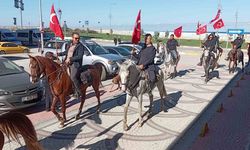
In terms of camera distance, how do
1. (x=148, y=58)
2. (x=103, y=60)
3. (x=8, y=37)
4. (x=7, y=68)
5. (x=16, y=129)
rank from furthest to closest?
(x=8, y=37)
(x=103, y=60)
(x=7, y=68)
(x=148, y=58)
(x=16, y=129)

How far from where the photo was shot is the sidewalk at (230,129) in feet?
22.1

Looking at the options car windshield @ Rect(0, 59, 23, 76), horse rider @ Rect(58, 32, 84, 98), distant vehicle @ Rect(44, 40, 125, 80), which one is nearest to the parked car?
car windshield @ Rect(0, 59, 23, 76)

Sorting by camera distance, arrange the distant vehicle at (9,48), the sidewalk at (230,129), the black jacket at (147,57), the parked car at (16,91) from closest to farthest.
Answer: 1. the sidewalk at (230,129)
2. the black jacket at (147,57)
3. the parked car at (16,91)
4. the distant vehicle at (9,48)

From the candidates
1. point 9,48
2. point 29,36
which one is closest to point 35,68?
point 9,48

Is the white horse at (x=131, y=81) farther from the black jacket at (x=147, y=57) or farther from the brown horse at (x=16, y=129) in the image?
the brown horse at (x=16, y=129)

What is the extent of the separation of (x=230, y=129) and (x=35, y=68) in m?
5.61

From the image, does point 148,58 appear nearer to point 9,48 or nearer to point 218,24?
point 218,24

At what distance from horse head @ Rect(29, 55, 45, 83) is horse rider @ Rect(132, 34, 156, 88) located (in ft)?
8.86

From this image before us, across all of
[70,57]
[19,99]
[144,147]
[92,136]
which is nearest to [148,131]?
[144,147]

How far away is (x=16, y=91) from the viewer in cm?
859

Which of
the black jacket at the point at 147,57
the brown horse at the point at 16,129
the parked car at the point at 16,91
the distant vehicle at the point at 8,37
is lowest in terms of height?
the parked car at the point at 16,91

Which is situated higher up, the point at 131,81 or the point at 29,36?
the point at 29,36

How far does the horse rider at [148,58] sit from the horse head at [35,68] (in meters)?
2.70

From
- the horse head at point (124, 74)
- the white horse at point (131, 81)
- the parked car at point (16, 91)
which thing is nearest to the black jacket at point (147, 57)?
the white horse at point (131, 81)
